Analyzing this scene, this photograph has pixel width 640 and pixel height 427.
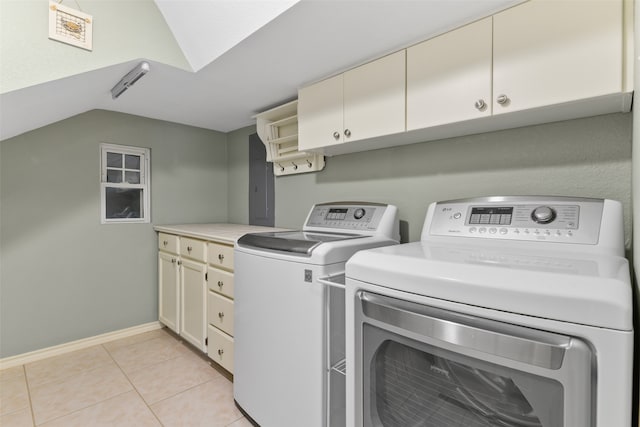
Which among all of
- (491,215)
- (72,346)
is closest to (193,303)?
(72,346)

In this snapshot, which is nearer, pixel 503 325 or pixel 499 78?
pixel 503 325

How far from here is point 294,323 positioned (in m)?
1.33

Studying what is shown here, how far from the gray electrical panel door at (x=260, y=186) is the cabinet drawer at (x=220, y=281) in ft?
2.62

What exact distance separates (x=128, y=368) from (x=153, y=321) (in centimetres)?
71

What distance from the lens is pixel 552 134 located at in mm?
1334

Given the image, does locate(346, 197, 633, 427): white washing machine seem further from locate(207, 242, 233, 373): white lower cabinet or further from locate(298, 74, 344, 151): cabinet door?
locate(207, 242, 233, 373): white lower cabinet

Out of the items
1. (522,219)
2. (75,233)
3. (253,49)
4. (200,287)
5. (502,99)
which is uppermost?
(253,49)

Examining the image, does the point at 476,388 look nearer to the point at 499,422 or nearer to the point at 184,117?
the point at 499,422

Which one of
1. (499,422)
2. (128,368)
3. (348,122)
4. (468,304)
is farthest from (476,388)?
(128,368)

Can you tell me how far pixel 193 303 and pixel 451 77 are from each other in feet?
7.26

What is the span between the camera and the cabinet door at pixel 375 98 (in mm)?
1508

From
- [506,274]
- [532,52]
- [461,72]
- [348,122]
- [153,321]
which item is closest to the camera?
[506,274]

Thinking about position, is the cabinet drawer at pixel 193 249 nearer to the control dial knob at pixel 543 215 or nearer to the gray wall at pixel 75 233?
the gray wall at pixel 75 233

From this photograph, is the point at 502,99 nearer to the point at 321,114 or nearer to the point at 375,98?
the point at 375,98
